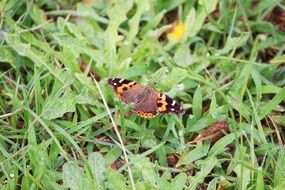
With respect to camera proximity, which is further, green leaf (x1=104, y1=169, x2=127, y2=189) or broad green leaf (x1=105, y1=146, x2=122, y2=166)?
broad green leaf (x1=105, y1=146, x2=122, y2=166)

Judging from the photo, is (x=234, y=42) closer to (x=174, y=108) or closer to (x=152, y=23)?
(x=152, y=23)

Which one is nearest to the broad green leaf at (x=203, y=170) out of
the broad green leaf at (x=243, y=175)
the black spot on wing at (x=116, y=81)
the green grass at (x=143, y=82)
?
the green grass at (x=143, y=82)

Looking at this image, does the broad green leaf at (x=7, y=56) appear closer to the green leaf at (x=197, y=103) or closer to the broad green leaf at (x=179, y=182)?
the green leaf at (x=197, y=103)

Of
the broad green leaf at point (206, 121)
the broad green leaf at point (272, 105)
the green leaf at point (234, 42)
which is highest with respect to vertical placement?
the green leaf at point (234, 42)

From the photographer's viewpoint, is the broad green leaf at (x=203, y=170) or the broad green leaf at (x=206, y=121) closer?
the broad green leaf at (x=203, y=170)

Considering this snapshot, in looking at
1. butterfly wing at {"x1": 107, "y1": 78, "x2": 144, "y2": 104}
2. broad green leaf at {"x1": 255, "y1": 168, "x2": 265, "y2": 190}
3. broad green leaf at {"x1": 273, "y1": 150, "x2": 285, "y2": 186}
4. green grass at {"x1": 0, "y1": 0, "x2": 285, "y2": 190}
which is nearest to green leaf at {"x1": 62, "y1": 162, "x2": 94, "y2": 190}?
green grass at {"x1": 0, "y1": 0, "x2": 285, "y2": 190}

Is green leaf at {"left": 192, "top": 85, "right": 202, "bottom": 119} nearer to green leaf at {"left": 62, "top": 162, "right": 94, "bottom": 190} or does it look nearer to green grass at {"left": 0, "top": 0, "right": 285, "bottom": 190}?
green grass at {"left": 0, "top": 0, "right": 285, "bottom": 190}

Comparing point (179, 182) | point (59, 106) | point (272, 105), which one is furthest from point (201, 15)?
point (179, 182)

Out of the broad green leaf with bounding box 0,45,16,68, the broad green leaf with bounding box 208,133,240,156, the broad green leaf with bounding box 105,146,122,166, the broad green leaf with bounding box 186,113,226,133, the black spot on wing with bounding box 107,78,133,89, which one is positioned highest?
the broad green leaf with bounding box 0,45,16,68

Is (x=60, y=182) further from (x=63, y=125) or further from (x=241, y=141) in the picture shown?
(x=241, y=141)

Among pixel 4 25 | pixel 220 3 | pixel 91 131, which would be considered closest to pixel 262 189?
pixel 91 131
